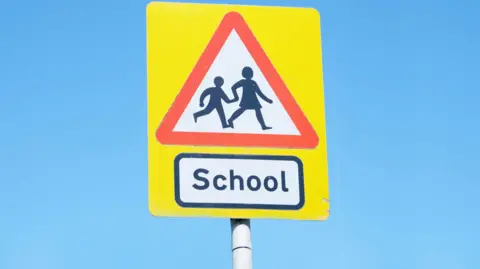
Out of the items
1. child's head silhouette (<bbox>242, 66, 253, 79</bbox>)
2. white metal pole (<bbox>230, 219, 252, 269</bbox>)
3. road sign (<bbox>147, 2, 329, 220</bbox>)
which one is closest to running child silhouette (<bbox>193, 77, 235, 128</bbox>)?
road sign (<bbox>147, 2, 329, 220</bbox>)

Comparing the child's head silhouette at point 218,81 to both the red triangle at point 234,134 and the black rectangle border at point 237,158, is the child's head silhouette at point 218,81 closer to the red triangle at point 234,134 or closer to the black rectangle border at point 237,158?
the red triangle at point 234,134

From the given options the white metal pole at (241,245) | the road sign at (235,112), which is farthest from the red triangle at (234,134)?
the white metal pole at (241,245)

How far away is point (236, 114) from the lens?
10.1 ft

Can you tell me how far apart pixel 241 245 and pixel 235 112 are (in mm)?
502

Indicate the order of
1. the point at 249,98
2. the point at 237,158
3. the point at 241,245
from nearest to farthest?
the point at 241,245 < the point at 237,158 < the point at 249,98

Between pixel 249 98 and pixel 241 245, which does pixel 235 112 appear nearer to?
pixel 249 98

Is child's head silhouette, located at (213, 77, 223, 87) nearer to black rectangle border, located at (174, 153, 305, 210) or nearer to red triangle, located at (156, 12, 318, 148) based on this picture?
red triangle, located at (156, 12, 318, 148)

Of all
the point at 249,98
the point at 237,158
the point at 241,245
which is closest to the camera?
the point at 241,245

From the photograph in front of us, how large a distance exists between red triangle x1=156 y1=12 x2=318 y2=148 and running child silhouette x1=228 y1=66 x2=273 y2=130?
1.8 inches

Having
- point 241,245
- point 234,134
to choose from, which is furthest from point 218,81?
point 241,245

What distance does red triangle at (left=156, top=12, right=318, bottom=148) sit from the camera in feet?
9.87

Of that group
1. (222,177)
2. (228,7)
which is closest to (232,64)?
(228,7)

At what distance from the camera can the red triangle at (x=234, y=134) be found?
3008 millimetres

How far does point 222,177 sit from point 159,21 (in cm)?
59
